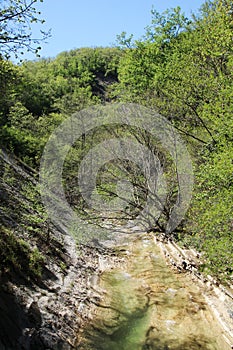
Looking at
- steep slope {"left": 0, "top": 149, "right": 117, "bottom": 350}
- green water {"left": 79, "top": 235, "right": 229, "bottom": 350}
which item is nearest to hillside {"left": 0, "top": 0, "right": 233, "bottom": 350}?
steep slope {"left": 0, "top": 149, "right": 117, "bottom": 350}

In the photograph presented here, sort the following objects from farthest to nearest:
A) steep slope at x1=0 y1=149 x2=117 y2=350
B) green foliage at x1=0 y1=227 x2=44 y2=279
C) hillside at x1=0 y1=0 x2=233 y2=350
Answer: green foliage at x1=0 y1=227 x2=44 y2=279 → hillside at x1=0 y1=0 x2=233 y2=350 → steep slope at x1=0 y1=149 x2=117 y2=350

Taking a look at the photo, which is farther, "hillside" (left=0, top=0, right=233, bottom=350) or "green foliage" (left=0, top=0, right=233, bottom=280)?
"green foliage" (left=0, top=0, right=233, bottom=280)

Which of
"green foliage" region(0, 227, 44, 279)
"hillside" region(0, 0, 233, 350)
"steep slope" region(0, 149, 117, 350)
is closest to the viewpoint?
"steep slope" region(0, 149, 117, 350)

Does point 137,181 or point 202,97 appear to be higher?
point 202,97

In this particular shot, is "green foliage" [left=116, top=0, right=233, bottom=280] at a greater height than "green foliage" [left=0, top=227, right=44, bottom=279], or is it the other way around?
"green foliage" [left=116, top=0, right=233, bottom=280]

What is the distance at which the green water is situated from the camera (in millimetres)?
8211

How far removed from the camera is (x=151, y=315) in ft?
32.2

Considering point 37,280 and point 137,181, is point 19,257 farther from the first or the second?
point 137,181

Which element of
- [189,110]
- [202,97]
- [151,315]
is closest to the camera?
[151,315]

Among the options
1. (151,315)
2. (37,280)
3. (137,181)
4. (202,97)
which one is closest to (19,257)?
(37,280)

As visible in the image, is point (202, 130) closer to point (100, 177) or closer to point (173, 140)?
point (173, 140)

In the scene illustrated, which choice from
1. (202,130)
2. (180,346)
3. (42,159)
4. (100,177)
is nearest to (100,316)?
(180,346)

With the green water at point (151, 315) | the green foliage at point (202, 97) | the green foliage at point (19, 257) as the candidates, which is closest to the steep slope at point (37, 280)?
the green foliage at point (19, 257)

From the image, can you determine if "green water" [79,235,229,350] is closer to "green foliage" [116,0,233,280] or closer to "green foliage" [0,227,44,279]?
"green foliage" [116,0,233,280]
